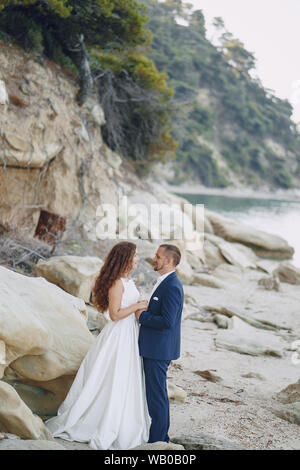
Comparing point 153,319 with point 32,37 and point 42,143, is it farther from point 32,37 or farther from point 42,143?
point 32,37

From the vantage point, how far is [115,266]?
3635 millimetres

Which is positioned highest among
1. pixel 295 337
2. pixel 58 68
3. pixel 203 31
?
pixel 203 31

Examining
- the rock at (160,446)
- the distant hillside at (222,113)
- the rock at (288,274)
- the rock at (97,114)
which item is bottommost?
the rock at (160,446)

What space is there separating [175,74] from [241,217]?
30499 mm

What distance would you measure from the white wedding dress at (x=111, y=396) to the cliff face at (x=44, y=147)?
5.63 m

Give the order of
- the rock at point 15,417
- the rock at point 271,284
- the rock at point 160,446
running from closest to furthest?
the rock at point 15,417 → the rock at point 160,446 → the rock at point 271,284

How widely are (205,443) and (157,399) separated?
1.54 feet

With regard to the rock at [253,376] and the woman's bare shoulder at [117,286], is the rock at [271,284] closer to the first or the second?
the rock at [253,376]

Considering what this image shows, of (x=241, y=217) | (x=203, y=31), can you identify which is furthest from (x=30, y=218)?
(x=203, y=31)

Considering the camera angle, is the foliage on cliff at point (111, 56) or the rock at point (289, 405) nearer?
the rock at point (289, 405)

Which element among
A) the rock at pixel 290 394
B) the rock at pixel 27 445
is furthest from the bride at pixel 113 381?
the rock at pixel 290 394

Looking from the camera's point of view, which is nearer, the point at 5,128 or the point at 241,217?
the point at 5,128

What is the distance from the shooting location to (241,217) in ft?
116

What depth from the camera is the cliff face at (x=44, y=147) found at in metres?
9.62
